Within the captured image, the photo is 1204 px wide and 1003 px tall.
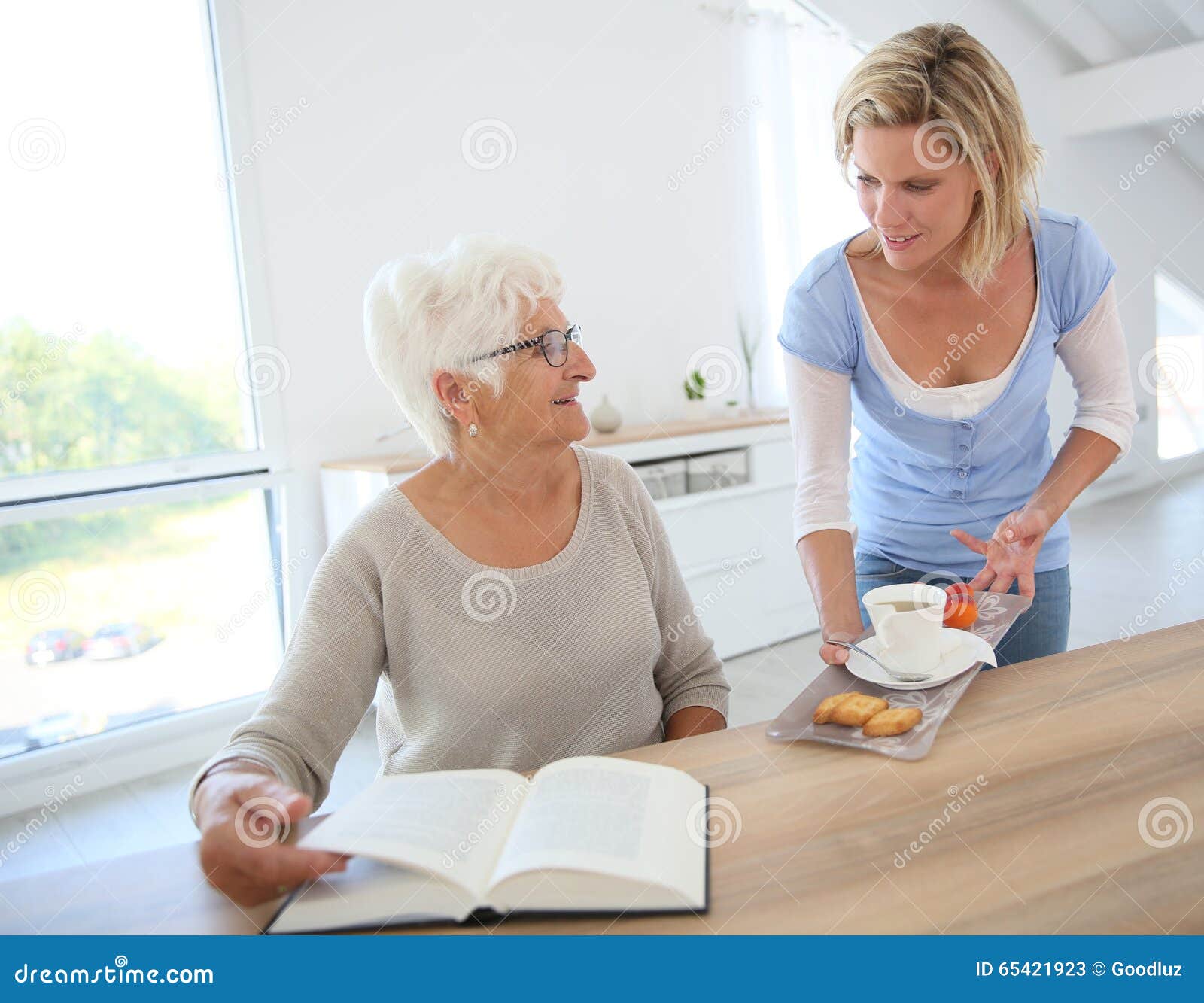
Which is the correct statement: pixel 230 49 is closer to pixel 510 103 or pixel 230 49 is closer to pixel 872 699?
pixel 510 103

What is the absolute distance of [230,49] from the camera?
3.11 meters

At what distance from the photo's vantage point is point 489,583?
1.33 m

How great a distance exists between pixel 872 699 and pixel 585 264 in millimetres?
3136

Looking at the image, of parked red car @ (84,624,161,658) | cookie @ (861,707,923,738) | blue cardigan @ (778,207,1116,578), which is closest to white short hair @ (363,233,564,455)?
blue cardigan @ (778,207,1116,578)

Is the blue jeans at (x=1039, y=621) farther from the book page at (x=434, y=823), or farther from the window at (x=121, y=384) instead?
the window at (x=121, y=384)

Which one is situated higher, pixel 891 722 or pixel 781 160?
pixel 781 160

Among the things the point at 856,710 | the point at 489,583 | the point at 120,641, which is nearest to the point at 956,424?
the point at 856,710

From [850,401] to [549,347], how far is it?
1.66 feet

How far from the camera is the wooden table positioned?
80 cm

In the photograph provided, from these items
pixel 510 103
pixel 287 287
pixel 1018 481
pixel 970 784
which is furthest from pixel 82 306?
pixel 970 784

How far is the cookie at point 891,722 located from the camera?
42.8 inches

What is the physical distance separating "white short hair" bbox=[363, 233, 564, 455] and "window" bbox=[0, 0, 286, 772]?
1.98 metres

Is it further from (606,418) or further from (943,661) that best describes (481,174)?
(943,661)

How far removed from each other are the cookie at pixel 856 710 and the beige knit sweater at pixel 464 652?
0.35 m
